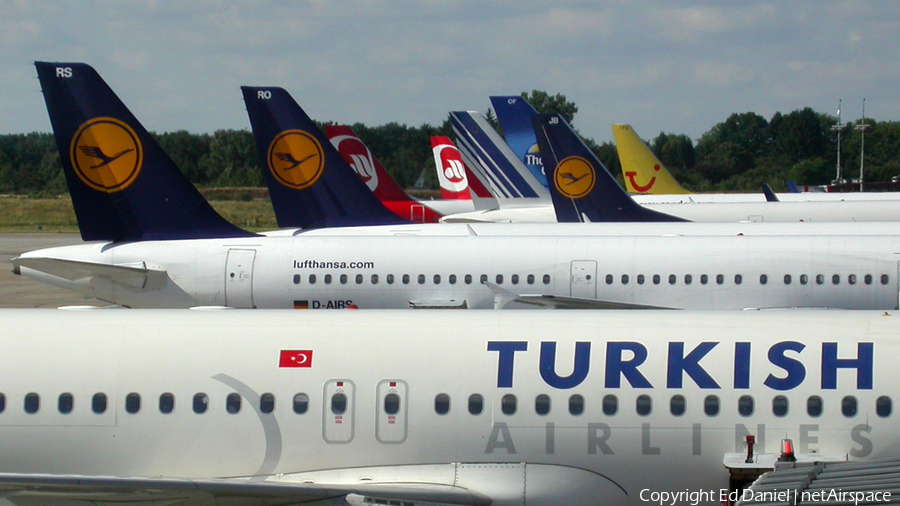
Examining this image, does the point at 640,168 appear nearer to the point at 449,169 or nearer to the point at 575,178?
the point at 449,169

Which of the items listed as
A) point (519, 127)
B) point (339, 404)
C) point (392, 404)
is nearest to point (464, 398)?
point (392, 404)

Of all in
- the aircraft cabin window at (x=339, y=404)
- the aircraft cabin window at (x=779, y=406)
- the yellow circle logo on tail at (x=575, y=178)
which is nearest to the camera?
the aircraft cabin window at (x=779, y=406)

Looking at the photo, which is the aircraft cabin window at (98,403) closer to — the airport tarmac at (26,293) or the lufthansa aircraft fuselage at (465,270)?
the lufthansa aircraft fuselage at (465,270)

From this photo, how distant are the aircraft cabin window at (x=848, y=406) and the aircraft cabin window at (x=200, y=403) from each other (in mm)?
6095

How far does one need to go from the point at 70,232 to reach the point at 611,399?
71804mm

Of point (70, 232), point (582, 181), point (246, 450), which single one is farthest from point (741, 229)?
point (70, 232)

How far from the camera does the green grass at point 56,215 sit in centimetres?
8200

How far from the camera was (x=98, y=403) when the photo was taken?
10633mm

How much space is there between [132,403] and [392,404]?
2627 millimetres

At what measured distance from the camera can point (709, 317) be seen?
1073cm

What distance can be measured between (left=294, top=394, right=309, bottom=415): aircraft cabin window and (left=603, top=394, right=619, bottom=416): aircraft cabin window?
115 inches

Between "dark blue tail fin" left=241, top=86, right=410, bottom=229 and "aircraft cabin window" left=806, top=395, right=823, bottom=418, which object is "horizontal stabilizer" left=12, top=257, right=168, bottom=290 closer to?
"dark blue tail fin" left=241, top=86, right=410, bottom=229

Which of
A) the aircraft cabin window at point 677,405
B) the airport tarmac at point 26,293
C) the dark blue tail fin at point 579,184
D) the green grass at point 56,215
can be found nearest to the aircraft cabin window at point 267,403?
the aircraft cabin window at point 677,405

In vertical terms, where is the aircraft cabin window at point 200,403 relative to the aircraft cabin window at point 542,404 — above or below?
below
